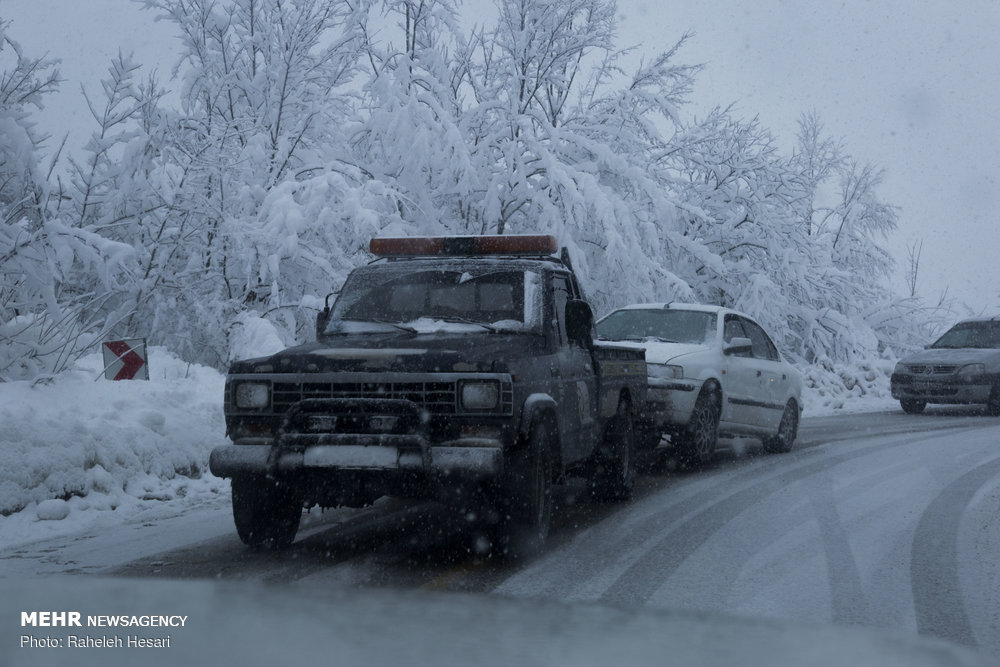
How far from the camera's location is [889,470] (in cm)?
1061

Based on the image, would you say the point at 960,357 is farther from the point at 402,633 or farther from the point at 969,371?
the point at 402,633

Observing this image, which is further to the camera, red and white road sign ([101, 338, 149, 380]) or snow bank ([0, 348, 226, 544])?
red and white road sign ([101, 338, 149, 380])

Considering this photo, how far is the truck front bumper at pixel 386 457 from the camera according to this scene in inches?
221

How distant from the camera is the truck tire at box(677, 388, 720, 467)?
406 inches

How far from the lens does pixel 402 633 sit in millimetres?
2547

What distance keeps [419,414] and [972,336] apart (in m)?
17.3

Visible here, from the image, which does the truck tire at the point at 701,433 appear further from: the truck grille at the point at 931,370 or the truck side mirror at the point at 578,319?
the truck grille at the point at 931,370

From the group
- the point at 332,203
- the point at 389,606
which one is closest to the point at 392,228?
the point at 332,203

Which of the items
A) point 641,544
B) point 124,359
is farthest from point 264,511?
point 124,359

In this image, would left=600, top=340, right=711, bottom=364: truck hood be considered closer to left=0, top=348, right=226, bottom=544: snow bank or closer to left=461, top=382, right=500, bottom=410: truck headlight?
left=0, top=348, right=226, bottom=544: snow bank

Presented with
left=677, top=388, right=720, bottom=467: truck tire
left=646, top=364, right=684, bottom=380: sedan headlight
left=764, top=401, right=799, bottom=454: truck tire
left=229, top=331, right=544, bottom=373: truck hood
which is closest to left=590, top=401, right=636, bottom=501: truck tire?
left=646, top=364, right=684, bottom=380: sedan headlight

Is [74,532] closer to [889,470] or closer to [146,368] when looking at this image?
[146,368]

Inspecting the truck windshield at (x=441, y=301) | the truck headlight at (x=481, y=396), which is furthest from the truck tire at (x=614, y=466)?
the truck headlight at (x=481, y=396)

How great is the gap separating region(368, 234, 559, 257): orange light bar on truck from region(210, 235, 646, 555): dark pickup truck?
385 millimetres
